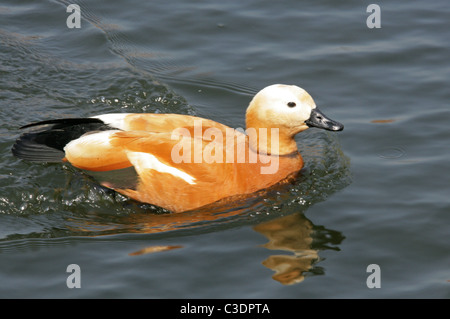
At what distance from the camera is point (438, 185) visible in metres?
7.20

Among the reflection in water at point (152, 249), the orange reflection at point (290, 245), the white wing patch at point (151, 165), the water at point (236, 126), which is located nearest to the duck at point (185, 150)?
the white wing patch at point (151, 165)

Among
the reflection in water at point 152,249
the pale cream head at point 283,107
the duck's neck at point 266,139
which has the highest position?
the pale cream head at point 283,107

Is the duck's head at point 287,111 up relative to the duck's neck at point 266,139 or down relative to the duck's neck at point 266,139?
up

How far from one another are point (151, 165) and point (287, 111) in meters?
1.39

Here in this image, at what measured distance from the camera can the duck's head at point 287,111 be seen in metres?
6.96

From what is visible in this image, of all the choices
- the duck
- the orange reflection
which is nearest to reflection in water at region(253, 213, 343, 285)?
the orange reflection

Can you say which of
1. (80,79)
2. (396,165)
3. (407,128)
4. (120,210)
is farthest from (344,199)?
(80,79)

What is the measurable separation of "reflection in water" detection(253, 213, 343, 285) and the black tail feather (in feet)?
6.49

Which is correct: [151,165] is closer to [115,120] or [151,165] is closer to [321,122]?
[115,120]

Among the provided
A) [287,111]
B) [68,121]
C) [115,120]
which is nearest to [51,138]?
[68,121]

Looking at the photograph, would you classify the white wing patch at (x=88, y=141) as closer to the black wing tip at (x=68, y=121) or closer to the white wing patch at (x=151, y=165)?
the black wing tip at (x=68, y=121)

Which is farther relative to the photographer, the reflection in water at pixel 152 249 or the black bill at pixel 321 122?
the black bill at pixel 321 122

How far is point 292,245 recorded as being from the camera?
6414mm
